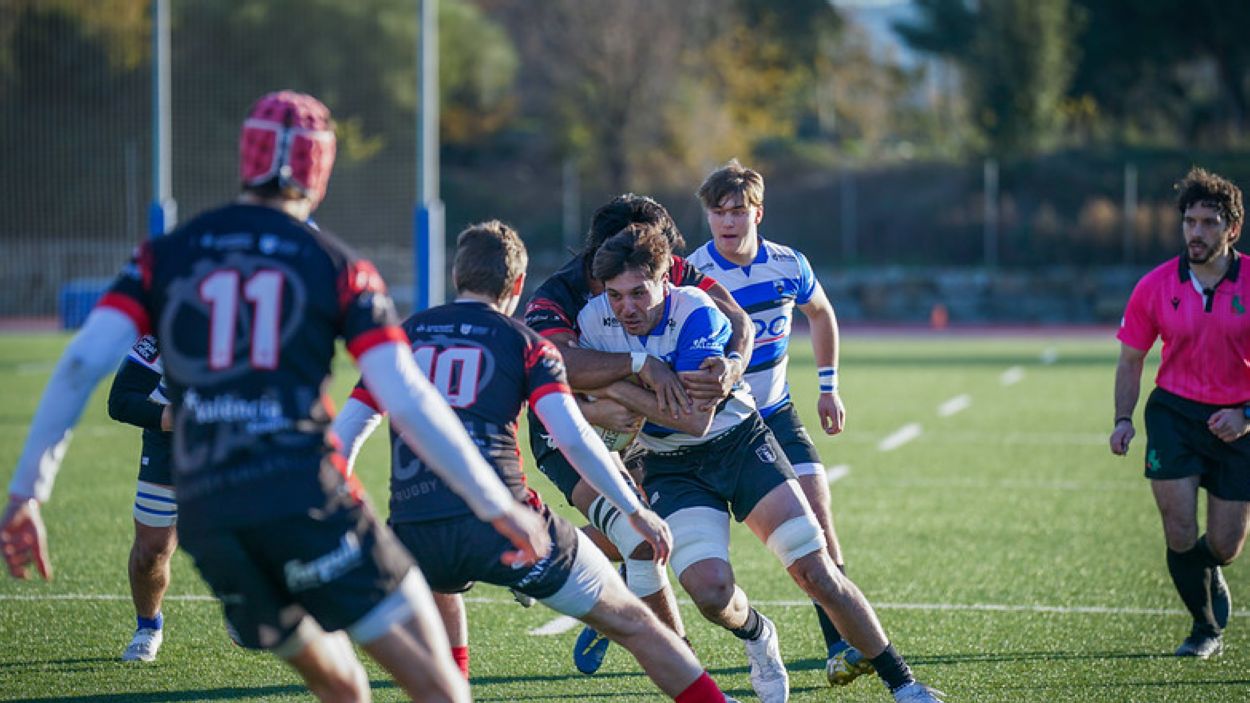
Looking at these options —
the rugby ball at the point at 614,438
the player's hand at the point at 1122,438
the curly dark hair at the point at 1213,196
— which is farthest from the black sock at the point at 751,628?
the curly dark hair at the point at 1213,196

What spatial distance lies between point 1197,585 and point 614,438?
293 cm

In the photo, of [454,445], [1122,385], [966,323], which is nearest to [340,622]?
[454,445]

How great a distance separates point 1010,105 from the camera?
37.8 metres

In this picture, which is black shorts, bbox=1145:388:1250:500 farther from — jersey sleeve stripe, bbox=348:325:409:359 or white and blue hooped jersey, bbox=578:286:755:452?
jersey sleeve stripe, bbox=348:325:409:359

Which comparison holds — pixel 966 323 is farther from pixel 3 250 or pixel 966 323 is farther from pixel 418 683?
pixel 418 683

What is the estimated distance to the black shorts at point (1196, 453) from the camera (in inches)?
261

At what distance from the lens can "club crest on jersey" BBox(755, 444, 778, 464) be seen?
576cm

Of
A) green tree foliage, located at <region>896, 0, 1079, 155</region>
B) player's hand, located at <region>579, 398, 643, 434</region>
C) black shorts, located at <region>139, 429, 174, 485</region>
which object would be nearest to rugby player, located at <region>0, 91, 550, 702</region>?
player's hand, located at <region>579, 398, 643, 434</region>

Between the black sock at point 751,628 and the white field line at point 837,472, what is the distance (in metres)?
6.43

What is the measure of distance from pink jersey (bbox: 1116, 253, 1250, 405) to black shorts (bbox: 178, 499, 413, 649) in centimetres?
424

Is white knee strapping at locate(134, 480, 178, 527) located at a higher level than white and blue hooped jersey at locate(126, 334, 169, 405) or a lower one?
lower

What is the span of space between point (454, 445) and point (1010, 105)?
119ft

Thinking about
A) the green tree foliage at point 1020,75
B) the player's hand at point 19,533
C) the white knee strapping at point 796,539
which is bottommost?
the white knee strapping at point 796,539

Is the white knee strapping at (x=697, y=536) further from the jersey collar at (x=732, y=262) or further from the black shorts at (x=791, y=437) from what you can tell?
the jersey collar at (x=732, y=262)
